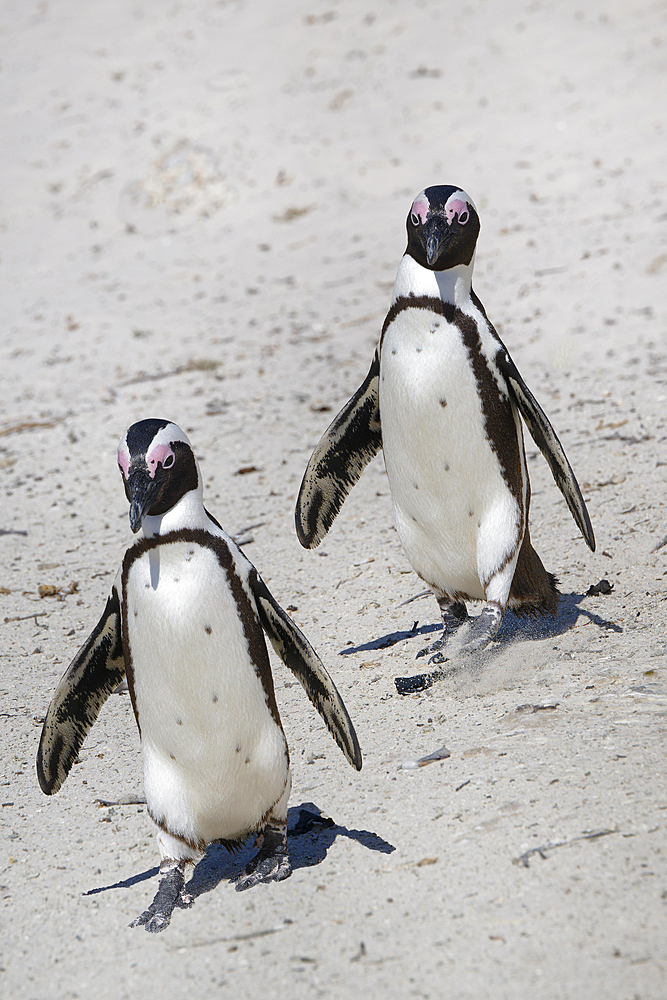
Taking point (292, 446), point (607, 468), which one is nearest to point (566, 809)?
point (607, 468)

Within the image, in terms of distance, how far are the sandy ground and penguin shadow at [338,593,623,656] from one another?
0.02 meters

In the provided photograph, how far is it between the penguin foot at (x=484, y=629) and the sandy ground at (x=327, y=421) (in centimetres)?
10

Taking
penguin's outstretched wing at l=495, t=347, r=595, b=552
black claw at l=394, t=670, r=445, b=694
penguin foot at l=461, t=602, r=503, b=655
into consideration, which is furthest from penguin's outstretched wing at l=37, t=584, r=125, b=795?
penguin's outstretched wing at l=495, t=347, r=595, b=552

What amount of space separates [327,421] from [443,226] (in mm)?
2849

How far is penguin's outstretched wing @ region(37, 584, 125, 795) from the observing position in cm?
265

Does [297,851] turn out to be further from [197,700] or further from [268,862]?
[197,700]

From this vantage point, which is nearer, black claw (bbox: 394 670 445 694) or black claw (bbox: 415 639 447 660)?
black claw (bbox: 394 670 445 694)

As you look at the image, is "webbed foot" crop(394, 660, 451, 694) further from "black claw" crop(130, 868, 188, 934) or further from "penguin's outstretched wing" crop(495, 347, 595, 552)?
"black claw" crop(130, 868, 188, 934)

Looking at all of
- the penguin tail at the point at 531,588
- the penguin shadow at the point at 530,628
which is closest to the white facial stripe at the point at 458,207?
the penguin tail at the point at 531,588

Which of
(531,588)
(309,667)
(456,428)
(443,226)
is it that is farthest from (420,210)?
(309,667)

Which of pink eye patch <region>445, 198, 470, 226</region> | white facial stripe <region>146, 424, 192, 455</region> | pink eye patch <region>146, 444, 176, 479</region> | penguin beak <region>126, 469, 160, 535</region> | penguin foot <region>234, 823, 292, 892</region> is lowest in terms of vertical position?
penguin foot <region>234, 823, 292, 892</region>

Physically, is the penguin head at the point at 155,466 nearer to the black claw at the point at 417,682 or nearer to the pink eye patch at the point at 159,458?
the pink eye patch at the point at 159,458

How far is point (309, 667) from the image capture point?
2.62m

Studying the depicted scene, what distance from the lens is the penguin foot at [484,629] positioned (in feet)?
10.9
